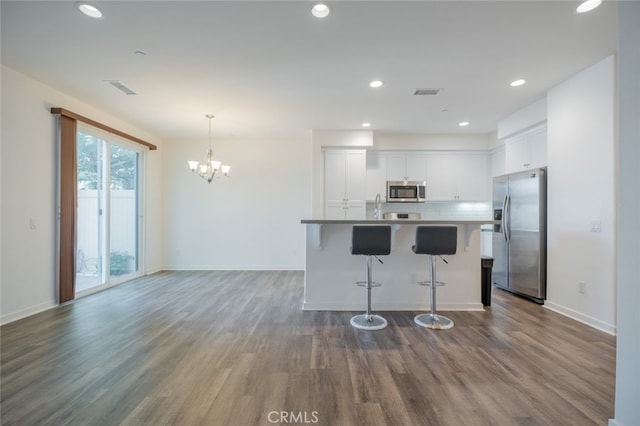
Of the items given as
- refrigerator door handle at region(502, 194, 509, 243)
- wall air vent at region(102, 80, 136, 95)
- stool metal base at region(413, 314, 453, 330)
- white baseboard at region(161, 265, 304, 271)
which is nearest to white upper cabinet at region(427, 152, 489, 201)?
refrigerator door handle at region(502, 194, 509, 243)

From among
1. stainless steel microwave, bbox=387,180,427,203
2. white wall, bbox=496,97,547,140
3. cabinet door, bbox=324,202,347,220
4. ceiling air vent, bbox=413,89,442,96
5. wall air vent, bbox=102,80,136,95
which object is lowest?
cabinet door, bbox=324,202,347,220

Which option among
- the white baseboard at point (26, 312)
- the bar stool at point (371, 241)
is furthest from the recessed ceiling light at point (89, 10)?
the white baseboard at point (26, 312)

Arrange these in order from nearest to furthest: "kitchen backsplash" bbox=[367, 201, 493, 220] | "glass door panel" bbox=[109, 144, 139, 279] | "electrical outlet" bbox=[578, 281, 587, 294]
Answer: "electrical outlet" bbox=[578, 281, 587, 294] < "glass door panel" bbox=[109, 144, 139, 279] < "kitchen backsplash" bbox=[367, 201, 493, 220]

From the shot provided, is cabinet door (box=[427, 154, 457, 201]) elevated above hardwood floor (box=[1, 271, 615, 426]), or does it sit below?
above

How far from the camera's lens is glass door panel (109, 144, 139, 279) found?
4812 mm

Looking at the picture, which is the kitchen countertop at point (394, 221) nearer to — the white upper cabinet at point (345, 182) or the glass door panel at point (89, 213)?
the white upper cabinet at point (345, 182)

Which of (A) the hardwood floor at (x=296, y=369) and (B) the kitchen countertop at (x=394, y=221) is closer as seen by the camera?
(A) the hardwood floor at (x=296, y=369)

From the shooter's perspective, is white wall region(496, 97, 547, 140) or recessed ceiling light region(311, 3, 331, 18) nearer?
recessed ceiling light region(311, 3, 331, 18)

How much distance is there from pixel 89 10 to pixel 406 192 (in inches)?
206

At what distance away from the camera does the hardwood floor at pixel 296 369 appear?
1.69 m

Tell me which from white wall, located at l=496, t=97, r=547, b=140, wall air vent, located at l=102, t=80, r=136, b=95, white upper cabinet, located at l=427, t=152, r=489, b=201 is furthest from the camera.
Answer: white upper cabinet, located at l=427, t=152, r=489, b=201

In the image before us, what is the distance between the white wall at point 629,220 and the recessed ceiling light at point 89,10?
3424 mm

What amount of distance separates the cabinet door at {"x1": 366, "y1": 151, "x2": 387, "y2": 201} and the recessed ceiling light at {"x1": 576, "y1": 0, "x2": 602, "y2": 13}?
3.81m

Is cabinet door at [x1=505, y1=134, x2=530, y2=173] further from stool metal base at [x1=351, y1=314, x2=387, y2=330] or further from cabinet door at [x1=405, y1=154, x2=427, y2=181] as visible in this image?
stool metal base at [x1=351, y1=314, x2=387, y2=330]
